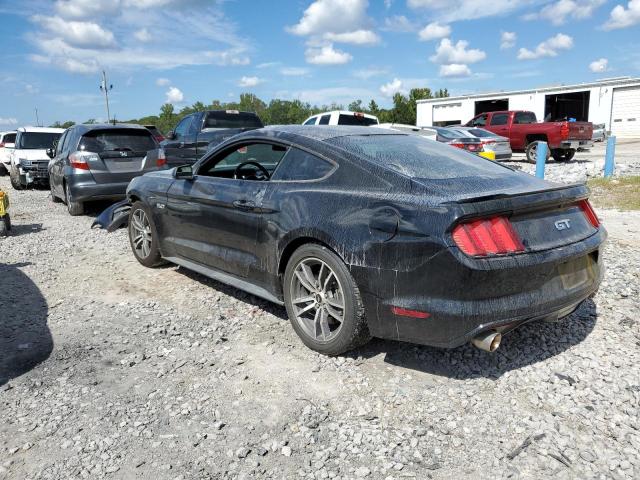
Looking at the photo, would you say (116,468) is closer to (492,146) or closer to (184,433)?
(184,433)

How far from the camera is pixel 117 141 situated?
9453mm

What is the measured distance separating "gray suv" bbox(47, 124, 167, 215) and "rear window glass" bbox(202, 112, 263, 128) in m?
3.42

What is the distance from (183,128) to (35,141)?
16.9 feet

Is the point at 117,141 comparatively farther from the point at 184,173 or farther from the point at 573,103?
the point at 573,103

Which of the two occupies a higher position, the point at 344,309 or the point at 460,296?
the point at 460,296

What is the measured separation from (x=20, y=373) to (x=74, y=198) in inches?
256

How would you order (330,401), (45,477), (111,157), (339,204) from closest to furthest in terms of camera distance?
(45,477), (330,401), (339,204), (111,157)

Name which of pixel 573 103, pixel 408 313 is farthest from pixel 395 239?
pixel 573 103

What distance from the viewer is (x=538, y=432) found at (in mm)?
2756

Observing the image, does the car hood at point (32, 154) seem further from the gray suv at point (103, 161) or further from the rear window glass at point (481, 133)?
the rear window glass at point (481, 133)

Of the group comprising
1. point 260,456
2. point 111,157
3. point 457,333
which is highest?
point 111,157

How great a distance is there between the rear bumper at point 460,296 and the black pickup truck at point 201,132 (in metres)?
9.98

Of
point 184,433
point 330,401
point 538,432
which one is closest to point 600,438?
point 538,432

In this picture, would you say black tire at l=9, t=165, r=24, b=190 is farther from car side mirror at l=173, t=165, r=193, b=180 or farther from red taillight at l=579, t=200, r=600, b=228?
red taillight at l=579, t=200, r=600, b=228
